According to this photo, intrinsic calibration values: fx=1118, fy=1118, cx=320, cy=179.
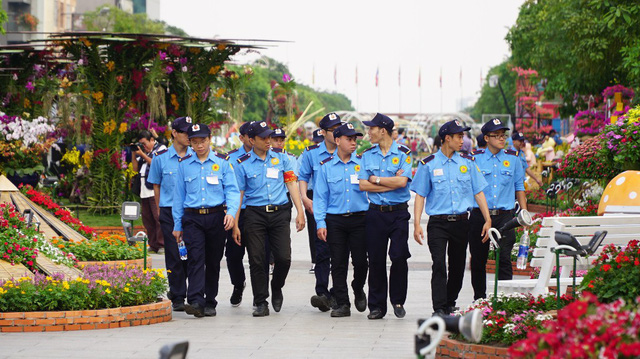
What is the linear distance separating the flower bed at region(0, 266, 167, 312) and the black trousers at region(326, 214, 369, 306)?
1.72 metres

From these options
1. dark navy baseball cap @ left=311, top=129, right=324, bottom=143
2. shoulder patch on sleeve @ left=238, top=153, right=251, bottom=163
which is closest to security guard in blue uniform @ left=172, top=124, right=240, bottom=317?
shoulder patch on sleeve @ left=238, top=153, right=251, bottom=163

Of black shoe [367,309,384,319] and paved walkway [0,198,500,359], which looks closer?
paved walkway [0,198,500,359]

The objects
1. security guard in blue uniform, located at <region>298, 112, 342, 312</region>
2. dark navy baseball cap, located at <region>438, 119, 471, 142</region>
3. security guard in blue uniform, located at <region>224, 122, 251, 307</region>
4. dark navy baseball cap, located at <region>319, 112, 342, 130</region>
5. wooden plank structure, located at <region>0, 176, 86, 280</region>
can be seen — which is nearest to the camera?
dark navy baseball cap, located at <region>438, 119, 471, 142</region>

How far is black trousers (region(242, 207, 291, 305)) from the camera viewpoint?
37.1 feet

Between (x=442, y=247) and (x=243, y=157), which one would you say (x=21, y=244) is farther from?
(x=442, y=247)

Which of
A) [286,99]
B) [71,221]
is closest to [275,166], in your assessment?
[71,221]

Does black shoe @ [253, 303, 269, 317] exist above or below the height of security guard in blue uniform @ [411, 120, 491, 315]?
below

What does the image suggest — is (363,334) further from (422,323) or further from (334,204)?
(422,323)

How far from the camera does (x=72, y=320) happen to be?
391 inches

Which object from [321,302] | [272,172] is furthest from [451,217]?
[272,172]

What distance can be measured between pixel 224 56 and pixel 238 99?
127cm

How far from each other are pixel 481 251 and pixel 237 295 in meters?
2.66

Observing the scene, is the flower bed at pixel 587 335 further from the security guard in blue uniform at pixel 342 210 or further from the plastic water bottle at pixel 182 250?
the plastic water bottle at pixel 182 250

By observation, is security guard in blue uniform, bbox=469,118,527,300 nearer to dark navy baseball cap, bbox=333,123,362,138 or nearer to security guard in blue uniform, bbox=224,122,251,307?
dark navy baseball cap, bbox=333,123,362,138
